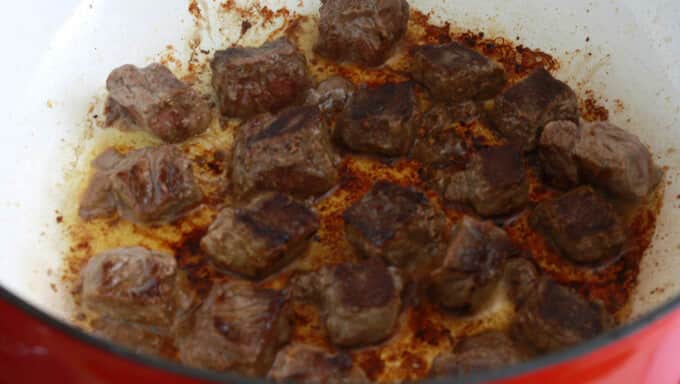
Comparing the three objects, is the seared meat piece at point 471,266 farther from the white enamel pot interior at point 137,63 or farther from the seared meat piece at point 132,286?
the seared meat piece at point 132,286

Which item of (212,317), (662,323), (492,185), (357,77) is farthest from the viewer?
(357,77)

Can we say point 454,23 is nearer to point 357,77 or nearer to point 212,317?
point 357,77

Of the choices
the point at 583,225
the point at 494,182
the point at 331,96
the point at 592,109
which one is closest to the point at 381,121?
the point at 331,96

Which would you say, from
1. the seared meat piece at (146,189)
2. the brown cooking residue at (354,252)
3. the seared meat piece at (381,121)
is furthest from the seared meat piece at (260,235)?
the seared meat piece at (381,121)

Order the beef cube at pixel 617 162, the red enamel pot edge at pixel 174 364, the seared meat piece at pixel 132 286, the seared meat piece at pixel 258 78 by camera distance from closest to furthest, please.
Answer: the red enamel pot edge at pixel 174 364 → the seared meat piece at pixel 132 286 → the beef cube at pixel 617 162 → the seared meat piece at pixel 258 78

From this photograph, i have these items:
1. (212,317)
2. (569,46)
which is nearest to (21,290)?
(212,317)

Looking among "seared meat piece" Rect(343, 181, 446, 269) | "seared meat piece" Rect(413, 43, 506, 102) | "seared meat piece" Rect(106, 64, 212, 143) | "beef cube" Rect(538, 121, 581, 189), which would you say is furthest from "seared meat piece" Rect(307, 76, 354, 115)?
"beef cube" Rect(538, 121, 581, 189)
